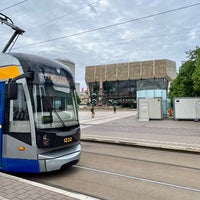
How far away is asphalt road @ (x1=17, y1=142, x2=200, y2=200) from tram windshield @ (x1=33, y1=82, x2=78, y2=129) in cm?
136

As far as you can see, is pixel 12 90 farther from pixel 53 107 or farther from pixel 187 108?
pixel 187 108

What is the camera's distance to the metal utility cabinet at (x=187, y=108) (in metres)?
19.7

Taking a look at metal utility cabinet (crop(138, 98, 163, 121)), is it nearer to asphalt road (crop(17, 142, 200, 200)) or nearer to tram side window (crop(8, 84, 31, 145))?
asphalt road (crop(17, 142, 200, 200))

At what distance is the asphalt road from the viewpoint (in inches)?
182

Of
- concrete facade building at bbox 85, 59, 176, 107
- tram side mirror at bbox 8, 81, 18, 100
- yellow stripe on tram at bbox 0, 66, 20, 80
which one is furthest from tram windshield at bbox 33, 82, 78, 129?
concrete facade building at bbox 85, 59, 176, 107

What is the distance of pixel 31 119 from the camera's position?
5164 mm

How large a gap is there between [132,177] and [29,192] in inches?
101

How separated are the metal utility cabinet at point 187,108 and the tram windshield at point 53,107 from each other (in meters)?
16.0

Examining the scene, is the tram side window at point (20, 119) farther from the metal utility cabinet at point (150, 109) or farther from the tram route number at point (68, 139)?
the metal utility cabinet at point (150, 109)

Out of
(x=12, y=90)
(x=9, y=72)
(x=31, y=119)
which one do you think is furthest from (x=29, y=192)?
(x=9, y=72)

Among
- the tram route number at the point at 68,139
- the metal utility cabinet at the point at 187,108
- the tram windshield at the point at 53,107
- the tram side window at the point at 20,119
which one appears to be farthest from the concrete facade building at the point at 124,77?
the tram side window at the point at 20,119

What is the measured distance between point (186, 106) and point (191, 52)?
34.2 ft

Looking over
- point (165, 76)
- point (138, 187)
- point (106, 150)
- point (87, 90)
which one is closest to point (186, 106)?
point (106, 150)

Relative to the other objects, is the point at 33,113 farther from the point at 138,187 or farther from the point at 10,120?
the point at 138,187
